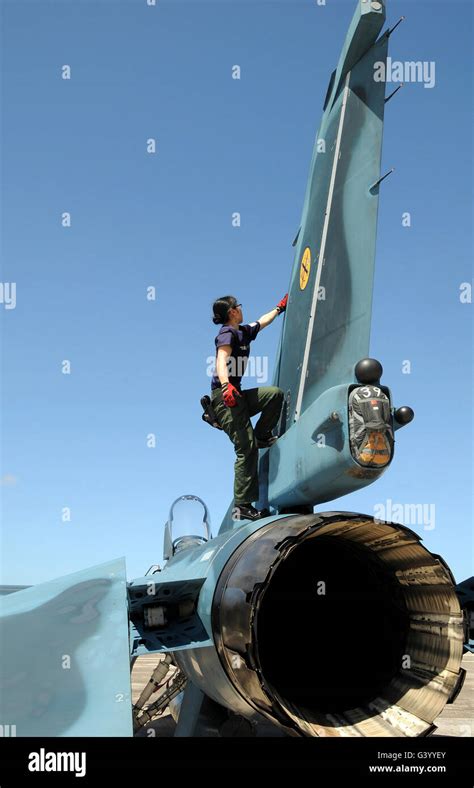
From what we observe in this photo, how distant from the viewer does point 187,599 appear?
3803mm

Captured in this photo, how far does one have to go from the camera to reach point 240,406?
14.2ft

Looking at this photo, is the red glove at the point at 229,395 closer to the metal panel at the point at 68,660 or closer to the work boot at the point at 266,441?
the work boot at the point at 266,441

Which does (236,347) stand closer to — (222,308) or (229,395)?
(222,308)

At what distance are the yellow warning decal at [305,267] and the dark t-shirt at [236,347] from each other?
0.58 m

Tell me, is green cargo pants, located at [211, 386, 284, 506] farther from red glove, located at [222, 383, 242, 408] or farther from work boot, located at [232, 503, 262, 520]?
red glove, located at [222, 383, 242, 408]

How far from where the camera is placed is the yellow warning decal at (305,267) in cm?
432

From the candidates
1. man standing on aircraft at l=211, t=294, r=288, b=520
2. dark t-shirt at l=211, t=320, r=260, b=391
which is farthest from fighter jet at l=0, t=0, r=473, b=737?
dark t-shirt at l=211, t=320, r=260, b=391

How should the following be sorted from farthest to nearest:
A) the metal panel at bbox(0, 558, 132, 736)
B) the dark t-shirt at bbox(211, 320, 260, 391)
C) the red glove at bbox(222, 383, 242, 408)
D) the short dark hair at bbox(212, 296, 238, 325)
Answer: the short dark hair at bbox(212, 296, 238, 325)
the dark t-shirt at bbox(211, 320, 260, 391)
the red glove at bbox(222, 383, 242, 408)
the metal panel at bbox(0, 558, 132, 736)

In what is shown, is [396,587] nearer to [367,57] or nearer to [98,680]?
[98,680]

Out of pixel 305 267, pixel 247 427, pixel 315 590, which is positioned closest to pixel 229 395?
pixel 247 427

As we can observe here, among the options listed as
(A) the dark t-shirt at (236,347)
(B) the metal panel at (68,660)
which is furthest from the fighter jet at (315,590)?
(A) the dark t-shirt at (236,347)

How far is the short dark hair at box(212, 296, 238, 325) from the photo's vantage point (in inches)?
187
